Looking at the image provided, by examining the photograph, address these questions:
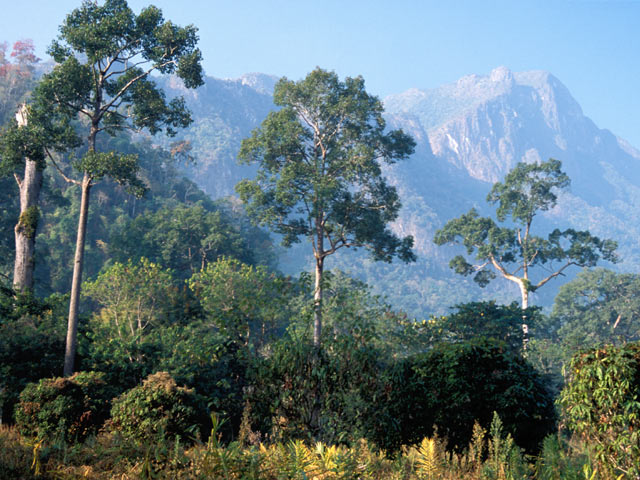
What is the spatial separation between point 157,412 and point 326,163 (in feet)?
61.8

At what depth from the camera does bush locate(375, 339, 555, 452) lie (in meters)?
7.86

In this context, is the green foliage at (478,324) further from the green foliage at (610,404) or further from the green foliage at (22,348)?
the green foliage at (610,404)

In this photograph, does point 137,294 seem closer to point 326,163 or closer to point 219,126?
point 326,163

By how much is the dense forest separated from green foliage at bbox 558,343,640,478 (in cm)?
3

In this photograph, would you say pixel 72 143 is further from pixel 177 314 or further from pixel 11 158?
pixel 177 314

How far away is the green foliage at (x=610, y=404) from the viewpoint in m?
5.54

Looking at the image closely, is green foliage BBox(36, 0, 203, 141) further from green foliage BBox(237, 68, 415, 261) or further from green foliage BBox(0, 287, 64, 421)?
green foliage BBox(237, 68, 415, 261)

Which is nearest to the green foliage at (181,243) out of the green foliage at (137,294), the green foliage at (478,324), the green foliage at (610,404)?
the green foliage at (137,294)

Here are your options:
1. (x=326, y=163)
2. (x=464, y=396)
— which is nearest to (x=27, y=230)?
(x=464, y=396)

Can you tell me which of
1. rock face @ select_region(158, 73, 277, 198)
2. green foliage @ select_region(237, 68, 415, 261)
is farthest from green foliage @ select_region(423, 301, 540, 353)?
rock face @ select_region(158, 73, 277, 198)

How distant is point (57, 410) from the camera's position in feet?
28.1

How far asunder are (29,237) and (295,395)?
10749 millimetres

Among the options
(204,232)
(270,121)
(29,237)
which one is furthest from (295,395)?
(204,232)

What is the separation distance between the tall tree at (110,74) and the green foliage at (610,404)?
9.85 metres
